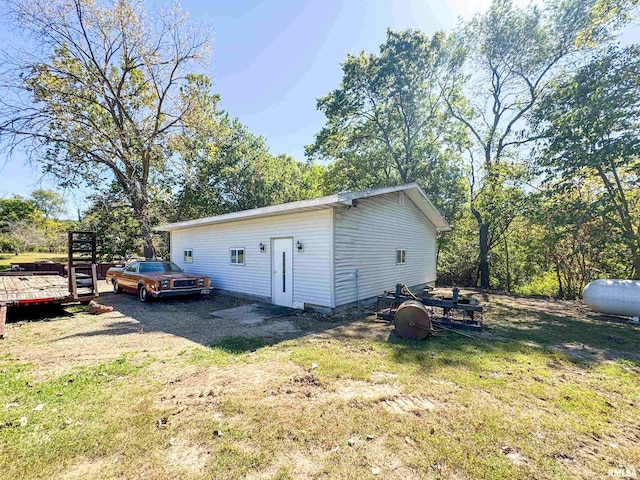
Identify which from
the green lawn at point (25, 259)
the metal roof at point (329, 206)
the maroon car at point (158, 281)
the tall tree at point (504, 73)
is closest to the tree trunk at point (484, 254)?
the tall tree at point (504, 73)

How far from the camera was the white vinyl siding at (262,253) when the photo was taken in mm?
7891

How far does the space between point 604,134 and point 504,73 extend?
8.59 metres

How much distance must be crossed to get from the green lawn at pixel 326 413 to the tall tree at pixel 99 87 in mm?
14236

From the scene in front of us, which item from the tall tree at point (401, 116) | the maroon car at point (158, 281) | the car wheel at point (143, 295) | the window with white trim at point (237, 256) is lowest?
the car wheel at point (143, 295)

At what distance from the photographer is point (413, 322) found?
555 centimetres

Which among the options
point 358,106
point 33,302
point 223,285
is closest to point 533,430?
point 33,302

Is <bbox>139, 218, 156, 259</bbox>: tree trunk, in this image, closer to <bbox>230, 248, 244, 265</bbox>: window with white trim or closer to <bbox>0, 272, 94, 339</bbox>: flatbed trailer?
<bbox>0, 272, 94, 339</bbox>: flatbed trailer

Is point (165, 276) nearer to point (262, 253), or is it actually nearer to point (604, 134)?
point (262, 253)

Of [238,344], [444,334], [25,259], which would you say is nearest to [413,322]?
[444,334]

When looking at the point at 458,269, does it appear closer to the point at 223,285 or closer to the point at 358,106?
the point at 358,106

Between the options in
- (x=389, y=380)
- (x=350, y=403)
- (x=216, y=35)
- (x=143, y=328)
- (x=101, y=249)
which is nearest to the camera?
(x=350, y=403)

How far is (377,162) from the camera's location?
19250 mm

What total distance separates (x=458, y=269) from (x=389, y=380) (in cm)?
1543

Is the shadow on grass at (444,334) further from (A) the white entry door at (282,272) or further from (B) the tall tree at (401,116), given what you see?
(B) the tall tree at (401,116)
